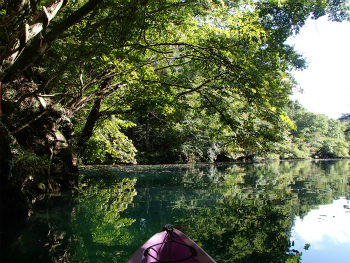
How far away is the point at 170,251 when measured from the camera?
3.13 m

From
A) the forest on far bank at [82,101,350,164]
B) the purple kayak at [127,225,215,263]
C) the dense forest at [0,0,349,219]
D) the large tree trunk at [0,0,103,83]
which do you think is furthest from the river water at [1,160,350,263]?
the large tree trunk at [0,0,103,83]

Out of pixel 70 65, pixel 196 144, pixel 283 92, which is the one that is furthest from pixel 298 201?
pixel 196 144

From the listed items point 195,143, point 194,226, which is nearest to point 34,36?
point 194,226

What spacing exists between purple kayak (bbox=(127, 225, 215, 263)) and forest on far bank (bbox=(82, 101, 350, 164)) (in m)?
3.12

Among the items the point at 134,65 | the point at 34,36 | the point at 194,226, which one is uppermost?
the point at 134,65

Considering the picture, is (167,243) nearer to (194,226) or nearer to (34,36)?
(194,226)

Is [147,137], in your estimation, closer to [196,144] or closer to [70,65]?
[196,144]

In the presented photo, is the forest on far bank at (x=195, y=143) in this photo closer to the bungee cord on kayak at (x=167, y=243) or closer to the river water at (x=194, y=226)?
the river water at (x=194, y=226)

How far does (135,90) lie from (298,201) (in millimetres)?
6257

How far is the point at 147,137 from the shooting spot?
24594 millimetres

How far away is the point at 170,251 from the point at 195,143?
20.9 meters

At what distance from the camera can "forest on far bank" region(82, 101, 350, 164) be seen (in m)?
9.32

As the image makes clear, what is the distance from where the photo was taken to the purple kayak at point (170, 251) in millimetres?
2854

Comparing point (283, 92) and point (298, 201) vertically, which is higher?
point (283, 92)
